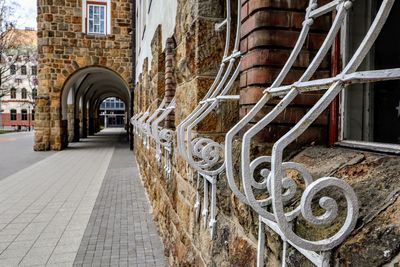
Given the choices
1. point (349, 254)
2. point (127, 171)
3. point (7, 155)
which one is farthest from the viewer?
point (7, 155)

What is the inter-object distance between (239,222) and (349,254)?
2.49 ft

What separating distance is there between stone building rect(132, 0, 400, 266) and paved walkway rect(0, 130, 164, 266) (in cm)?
164

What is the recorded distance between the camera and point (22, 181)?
8102 mm

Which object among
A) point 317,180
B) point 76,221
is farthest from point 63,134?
point 317,180

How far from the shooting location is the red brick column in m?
1.56

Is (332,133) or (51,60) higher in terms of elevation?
(51,60)

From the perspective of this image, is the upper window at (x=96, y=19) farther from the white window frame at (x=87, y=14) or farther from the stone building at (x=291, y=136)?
the stone building at (x=291, y=136)

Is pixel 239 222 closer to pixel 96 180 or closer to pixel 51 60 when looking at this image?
pixel 96 180

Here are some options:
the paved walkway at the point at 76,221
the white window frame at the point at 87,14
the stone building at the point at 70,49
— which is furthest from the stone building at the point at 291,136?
the white window frame at the point at 87,14

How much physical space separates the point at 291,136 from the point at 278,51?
0.69 m

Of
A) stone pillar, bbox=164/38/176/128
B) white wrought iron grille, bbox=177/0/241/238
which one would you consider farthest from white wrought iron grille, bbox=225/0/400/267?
stone pillar, bbox=164/38/176/128

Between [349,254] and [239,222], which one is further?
[239,222]

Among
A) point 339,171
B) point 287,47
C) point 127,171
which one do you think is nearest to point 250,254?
point 339,171

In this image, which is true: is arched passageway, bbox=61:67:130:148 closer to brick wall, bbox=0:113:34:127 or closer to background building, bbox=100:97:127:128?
brick wall, bbox=0:113:34:127
